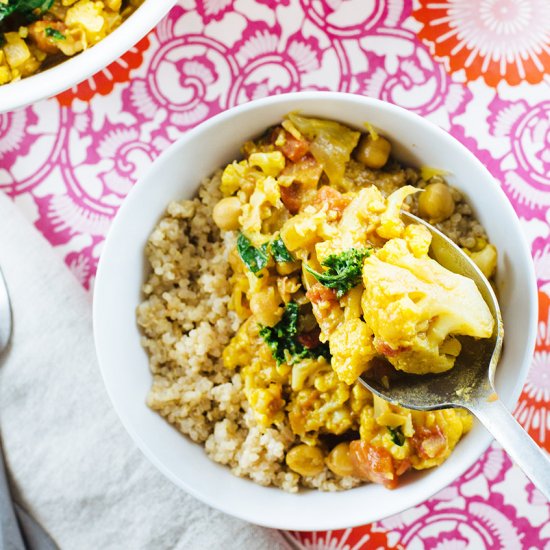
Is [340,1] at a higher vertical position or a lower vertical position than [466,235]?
higher

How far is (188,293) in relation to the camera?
296cm

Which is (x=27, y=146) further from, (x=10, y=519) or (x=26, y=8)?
(x=10, y=519)

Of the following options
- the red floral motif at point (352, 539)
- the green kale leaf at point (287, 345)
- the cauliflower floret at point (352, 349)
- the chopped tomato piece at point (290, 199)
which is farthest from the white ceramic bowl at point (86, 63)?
the red floral motif at point (352, 539)

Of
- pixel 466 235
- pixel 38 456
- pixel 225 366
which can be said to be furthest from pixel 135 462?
pixel 466 235

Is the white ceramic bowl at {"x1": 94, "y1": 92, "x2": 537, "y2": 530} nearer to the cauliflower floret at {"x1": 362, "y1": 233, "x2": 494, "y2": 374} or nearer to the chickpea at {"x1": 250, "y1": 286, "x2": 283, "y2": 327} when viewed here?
the cauliflower floret at {"x1": 362, "y1": 233, "x2": 494, "y2": 374}

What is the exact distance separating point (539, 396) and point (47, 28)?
7.62 feet

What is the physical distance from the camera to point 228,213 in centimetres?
278

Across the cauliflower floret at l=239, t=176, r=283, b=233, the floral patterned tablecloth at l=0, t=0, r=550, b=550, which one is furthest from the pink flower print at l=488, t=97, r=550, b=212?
the cauliflower floret at l=239, t=176, r=283, b=233

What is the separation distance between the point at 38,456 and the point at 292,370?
1.21m

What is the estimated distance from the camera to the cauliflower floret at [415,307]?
88.7 inches

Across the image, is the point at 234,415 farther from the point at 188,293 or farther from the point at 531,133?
the point at 531,133

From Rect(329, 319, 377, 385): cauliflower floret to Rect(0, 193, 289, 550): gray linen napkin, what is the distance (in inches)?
44.7

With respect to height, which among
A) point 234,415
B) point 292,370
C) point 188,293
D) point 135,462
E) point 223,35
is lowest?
point 135,462

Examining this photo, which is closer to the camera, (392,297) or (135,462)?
(392,297)
